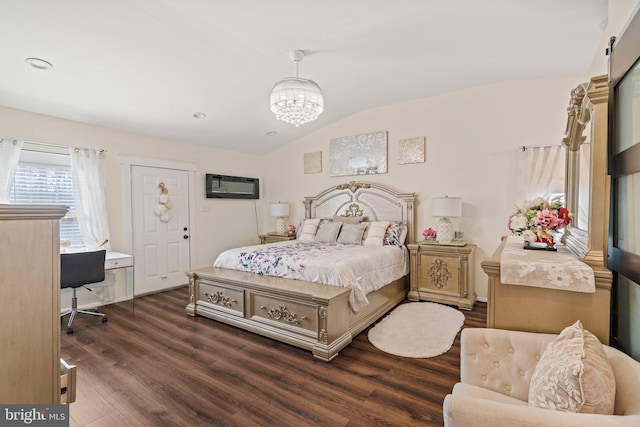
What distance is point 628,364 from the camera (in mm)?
1059

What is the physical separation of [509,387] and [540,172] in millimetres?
3163

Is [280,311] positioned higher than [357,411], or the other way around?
[280,311]

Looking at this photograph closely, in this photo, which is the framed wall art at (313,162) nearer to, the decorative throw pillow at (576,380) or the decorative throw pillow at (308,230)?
the decorative throw pillow at (308,230)

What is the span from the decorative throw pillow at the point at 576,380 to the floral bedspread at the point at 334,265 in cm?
183

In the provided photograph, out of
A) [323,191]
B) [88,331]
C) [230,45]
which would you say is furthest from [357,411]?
[323,191]

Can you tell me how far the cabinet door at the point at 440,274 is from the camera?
3.88 metres

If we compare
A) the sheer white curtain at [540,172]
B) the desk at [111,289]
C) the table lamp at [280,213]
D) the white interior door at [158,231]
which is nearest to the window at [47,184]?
the desk at [111,289]

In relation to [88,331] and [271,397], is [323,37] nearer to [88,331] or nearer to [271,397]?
[271,397]

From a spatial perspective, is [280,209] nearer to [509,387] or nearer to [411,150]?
[411,150]

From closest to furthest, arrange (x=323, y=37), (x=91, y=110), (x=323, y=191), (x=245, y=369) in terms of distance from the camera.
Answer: (x=245, y=369)
(x=323, y=37)
(x=91, y=110)
(x=323, y=191)

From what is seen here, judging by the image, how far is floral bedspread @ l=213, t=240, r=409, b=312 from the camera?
9.55 feet

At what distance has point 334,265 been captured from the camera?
2.93 meters

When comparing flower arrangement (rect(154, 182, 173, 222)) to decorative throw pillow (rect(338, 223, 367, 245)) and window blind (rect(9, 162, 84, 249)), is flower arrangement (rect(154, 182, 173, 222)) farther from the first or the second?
decorative throw pillow (rect(338, 223, 367, 245))

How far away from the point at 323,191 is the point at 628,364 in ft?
14.9
